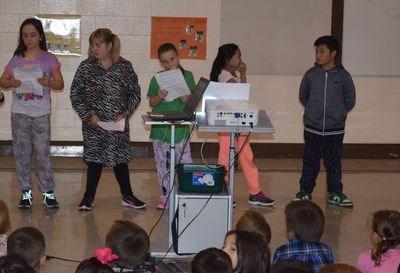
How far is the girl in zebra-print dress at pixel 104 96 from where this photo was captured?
6.21 meters

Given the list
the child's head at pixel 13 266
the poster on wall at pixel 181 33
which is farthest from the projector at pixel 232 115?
the poster on wall at pixel 181 33

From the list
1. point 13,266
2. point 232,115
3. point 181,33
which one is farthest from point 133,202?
point 13,266

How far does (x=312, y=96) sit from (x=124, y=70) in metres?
1.64

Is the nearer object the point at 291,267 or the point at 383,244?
the point at 291,267

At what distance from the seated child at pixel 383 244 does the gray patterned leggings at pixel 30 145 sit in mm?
3162

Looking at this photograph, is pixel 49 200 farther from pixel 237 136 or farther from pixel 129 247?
pixel 129 247

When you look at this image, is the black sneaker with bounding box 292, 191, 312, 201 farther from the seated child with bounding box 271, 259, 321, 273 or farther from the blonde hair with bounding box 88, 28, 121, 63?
the seated child with bounding box 271, 259, 321, 273

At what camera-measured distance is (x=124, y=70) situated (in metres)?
6.26

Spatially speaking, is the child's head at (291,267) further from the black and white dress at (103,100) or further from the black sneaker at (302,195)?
the black sneaker at (302,195)

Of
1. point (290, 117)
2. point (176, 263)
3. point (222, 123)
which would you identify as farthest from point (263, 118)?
point (290, 117)

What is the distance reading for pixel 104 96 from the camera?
246 inches

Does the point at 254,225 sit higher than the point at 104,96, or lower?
lower

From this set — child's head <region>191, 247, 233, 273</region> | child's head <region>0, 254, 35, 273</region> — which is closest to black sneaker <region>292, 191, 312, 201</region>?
child's head <region>191, 247, 233, 273</region>

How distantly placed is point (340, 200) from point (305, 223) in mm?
3088
